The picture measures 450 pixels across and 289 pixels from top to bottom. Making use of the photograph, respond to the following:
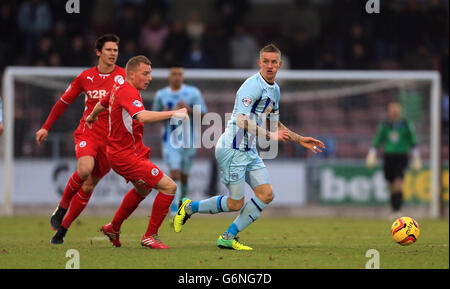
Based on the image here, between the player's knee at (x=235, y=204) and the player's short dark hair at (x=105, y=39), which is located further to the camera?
the player's short dark hair at (x=105, y=39)

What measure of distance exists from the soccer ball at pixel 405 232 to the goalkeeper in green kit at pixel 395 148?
5910 millimetres

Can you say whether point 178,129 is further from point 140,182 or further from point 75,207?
point 140,182

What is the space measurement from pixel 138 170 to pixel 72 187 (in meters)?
1.20

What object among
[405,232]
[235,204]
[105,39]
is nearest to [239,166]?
[235,204]

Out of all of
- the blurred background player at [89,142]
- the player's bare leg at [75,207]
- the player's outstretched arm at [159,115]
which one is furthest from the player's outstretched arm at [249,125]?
the player's bare leg at [75,207]

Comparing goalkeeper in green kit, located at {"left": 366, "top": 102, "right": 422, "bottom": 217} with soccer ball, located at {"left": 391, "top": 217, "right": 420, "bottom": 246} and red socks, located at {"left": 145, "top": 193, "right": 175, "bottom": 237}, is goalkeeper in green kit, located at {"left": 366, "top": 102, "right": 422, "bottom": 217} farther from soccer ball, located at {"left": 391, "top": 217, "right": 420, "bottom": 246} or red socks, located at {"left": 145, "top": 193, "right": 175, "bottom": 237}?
red socks, located at {"left": 145, "top": 193, "right": 175, "bottom": 237}

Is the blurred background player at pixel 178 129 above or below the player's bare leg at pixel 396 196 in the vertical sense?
above

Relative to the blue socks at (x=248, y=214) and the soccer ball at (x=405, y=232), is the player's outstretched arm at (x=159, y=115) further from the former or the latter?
the soccer ball at (x=405, y=232)

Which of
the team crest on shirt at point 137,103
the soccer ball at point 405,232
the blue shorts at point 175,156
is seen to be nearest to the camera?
the team crest on shirt at point 137,103

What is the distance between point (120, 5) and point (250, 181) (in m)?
12.8

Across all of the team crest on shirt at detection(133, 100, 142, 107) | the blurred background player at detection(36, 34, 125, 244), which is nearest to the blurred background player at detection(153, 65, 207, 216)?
the blurred background player at detection(36, 34, 125, 244)

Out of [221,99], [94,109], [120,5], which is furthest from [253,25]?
[94,109]

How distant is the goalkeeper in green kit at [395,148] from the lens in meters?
14.2

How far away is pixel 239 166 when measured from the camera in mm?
7965
